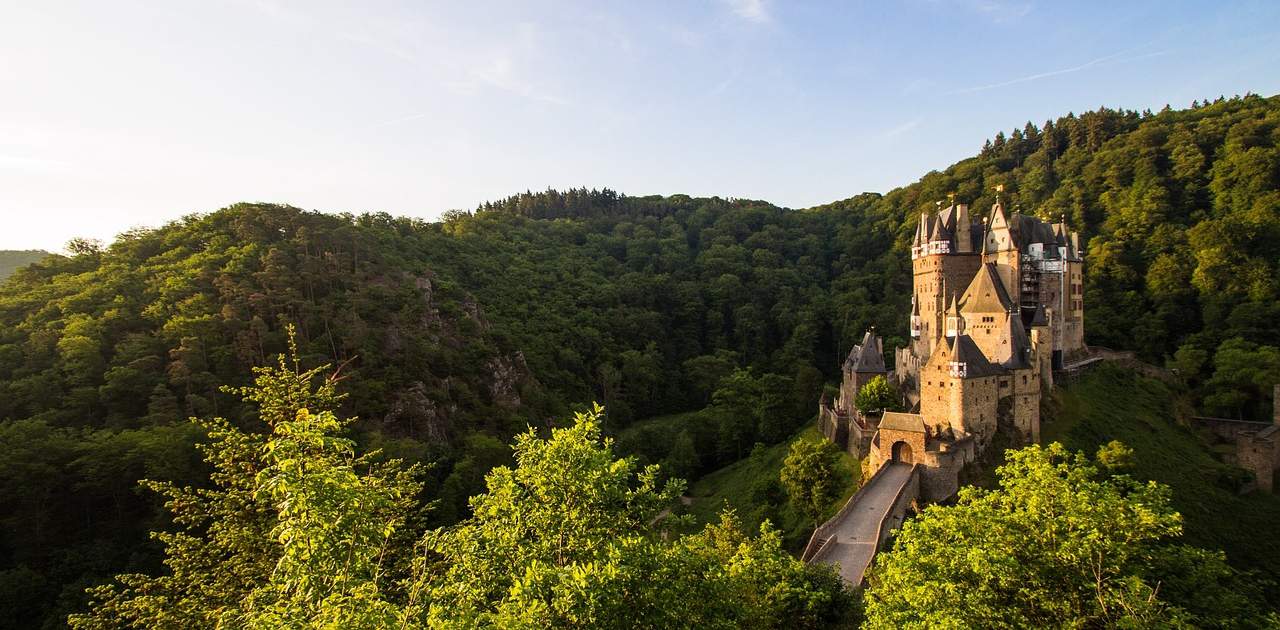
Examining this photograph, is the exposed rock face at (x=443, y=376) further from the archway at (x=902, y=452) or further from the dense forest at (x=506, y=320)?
the archway at (x=902, y=452)

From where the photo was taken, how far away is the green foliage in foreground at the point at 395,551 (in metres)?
8.86

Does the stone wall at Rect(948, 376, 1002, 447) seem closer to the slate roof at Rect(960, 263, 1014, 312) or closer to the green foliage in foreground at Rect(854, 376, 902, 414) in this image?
the slate roof at Rect(960, 263, 1014, 312)

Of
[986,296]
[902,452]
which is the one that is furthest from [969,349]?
[986,296]

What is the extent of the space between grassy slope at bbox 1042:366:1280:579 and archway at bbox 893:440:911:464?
823 centimetres

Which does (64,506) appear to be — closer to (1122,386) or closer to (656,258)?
(1122,386)

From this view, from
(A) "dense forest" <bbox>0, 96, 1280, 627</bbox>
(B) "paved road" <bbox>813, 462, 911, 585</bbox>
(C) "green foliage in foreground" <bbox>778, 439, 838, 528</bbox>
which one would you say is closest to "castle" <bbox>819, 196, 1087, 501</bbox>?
(B) "paved road" <bbox>813, 462, 911, 585</bbox>

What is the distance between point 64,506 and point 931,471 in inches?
1620

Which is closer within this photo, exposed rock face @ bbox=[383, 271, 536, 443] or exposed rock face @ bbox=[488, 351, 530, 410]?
exposed rock face @ bbox=[383, 271, 536, 443]

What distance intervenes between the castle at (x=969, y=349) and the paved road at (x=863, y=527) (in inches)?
58.0

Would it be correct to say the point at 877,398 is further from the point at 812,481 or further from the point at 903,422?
the point at 812,481

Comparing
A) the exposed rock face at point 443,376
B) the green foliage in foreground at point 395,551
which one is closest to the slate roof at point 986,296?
the green foliage in foreground at point 395,551

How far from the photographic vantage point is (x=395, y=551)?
38.5ft

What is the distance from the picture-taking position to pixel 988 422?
3019 centimetres

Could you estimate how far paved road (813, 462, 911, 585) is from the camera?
23.4m
